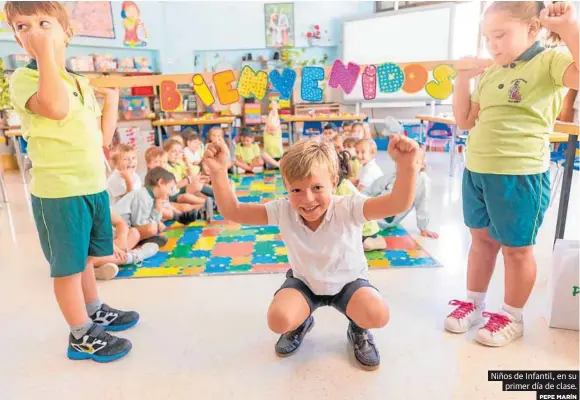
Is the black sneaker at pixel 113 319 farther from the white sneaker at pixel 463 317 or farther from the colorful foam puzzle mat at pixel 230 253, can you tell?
the white sneaker at pixel 463 317

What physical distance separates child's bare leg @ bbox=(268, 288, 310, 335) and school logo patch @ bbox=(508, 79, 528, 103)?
2.82 feet

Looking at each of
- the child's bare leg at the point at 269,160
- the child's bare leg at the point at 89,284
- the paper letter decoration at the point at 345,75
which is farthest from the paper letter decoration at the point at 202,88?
the child's bare leg at the point at 269,160

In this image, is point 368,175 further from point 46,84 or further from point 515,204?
point 46,84

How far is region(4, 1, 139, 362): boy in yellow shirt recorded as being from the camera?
1156 mm

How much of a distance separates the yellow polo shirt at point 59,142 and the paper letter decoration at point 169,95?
141 centimetres

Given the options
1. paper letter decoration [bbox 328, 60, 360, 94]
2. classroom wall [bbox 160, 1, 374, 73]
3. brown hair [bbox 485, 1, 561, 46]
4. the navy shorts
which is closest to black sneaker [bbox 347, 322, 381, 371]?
the navy shorts

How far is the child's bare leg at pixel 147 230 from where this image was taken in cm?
244

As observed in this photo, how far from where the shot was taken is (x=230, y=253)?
2.32 meters

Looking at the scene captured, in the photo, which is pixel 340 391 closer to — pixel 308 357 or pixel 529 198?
pixel 308 357

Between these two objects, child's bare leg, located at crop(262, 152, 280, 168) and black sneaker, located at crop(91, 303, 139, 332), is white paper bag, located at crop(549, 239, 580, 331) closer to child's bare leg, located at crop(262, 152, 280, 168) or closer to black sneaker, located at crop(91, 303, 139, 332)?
black sneaker, located at crop(91, 303, 139, 332)

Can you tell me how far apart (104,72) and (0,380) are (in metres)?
5.97

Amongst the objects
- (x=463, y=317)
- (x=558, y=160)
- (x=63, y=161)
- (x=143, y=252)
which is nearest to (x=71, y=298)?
(x=63, y=161)

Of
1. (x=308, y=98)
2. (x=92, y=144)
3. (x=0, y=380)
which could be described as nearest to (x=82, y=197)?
(x=92, y=144)

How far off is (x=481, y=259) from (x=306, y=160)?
790mm
